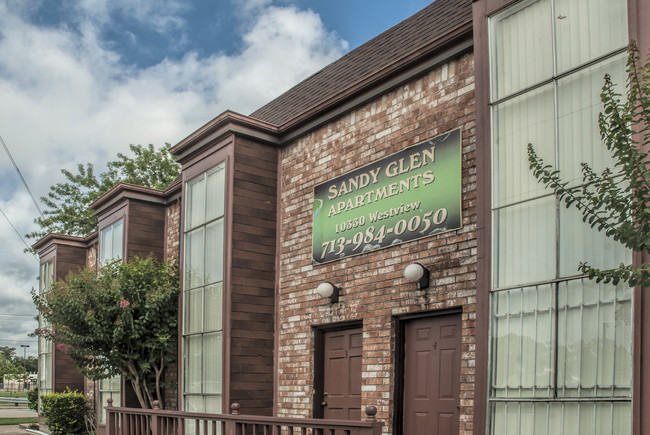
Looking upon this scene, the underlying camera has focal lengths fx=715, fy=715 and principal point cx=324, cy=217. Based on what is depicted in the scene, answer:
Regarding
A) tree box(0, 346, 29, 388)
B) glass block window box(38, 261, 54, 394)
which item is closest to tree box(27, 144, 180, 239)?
glass block window box(38, 261, 54, 394)

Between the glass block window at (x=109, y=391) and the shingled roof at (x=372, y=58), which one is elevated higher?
the shingled roof at (x=372, y=58)

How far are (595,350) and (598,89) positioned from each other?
79.9 inches

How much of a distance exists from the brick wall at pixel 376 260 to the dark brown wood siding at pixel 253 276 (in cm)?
19

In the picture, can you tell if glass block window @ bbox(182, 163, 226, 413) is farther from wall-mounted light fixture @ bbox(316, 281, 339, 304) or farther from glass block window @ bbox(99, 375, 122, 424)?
glass block window @ bbox(99, 375, 122, 424)

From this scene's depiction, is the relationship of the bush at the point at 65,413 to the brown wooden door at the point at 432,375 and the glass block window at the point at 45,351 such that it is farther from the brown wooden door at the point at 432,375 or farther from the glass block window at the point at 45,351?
the brown wooden door at the point at 432,375

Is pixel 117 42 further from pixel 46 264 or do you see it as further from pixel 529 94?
pixel 529 94

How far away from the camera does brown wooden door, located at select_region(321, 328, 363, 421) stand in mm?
8508

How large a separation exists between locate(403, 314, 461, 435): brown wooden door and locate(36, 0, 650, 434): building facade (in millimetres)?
20

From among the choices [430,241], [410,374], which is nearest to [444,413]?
[410,374]

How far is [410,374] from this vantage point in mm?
7691

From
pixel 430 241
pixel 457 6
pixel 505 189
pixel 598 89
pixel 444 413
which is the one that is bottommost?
pixel 444 413

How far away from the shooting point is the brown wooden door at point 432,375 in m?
7.17

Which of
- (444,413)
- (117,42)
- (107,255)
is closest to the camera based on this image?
(444,413)

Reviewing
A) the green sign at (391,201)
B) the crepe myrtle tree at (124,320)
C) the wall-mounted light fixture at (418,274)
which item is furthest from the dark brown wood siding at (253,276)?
the wall-mounted light fixture at (418,274)
